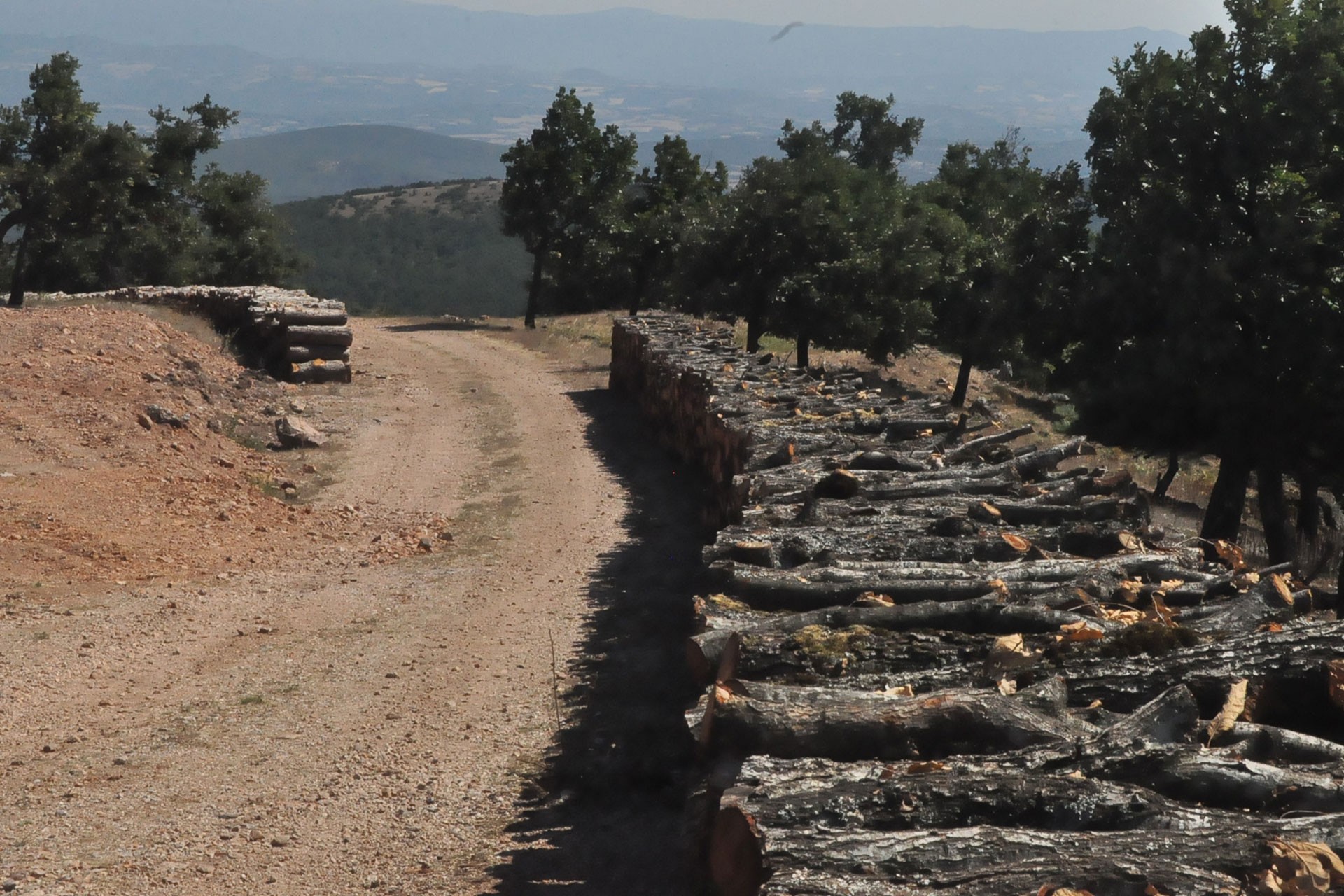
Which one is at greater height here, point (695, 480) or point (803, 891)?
point (803, 891)

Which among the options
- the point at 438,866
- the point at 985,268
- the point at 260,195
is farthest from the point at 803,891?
the point at 260,195

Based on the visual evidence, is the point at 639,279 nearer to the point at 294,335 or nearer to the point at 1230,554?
the point at 294,335

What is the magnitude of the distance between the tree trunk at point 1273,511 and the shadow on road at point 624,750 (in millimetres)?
8395

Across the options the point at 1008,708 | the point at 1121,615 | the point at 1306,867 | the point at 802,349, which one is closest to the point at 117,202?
the point at 802,349

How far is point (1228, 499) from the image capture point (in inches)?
653

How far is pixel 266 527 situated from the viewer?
12.5 meters

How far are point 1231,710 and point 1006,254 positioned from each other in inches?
619

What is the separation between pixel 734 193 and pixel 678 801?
966 inches

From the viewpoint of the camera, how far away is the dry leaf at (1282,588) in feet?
19.8

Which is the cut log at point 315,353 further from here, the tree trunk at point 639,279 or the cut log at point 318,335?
the tree trunk at point 639,279

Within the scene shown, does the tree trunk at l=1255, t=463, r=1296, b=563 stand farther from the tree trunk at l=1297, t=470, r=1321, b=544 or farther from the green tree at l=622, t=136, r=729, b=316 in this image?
the green tree at l=622, t=136, r=729, b=316

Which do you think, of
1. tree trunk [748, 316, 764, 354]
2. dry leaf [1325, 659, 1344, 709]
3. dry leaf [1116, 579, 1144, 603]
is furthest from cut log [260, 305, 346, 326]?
dry leaf [1325, 659, 1344, 709]

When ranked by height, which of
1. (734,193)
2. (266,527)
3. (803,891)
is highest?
(734,193)

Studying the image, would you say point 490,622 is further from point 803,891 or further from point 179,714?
point 803,891
